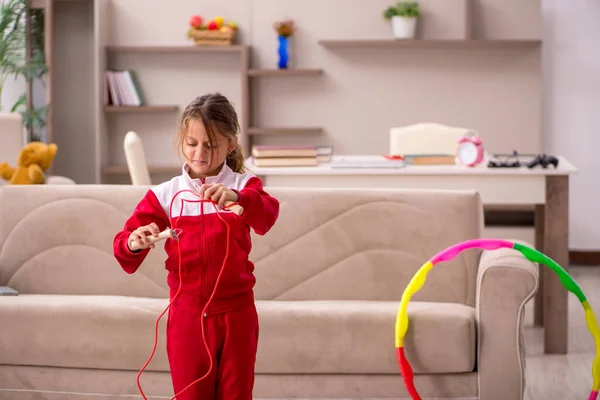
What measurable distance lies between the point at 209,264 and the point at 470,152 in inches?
90.8

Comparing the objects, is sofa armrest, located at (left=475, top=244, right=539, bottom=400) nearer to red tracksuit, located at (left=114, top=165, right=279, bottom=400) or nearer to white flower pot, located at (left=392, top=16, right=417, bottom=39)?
red tracksuit, located at (left=114, top=165, right=279, bottom=400)

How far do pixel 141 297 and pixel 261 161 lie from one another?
3.70 feet

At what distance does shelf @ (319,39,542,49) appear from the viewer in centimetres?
597

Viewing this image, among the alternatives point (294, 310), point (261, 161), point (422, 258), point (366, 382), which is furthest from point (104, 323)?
point (261, 161)

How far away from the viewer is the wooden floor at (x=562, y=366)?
10.8ft

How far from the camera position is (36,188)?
3.20m

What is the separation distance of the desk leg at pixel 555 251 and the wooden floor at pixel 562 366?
88 mm

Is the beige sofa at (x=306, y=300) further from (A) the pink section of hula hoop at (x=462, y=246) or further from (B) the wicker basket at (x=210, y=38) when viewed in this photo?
(B) the wicker basket at (x=210, y=38)

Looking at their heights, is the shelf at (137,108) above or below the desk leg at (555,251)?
above

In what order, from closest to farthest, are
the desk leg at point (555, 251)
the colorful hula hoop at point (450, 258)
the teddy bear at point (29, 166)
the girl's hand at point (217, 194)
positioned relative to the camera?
1. the girl's hand at point (217, 194)
2. the colorful hula hoop at point (450, 258)
3. the desk leg at point (555, 251)
4. the teddy bear at point (29, 166)

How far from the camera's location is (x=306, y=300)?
306 cm

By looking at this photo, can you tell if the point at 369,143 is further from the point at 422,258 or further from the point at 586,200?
the point at 422,258

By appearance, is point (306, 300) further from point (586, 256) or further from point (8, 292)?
point (586, 256)

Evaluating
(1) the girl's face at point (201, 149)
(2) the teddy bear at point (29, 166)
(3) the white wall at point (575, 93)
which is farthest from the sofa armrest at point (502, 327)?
(3) the white wall at point (575, 93)
